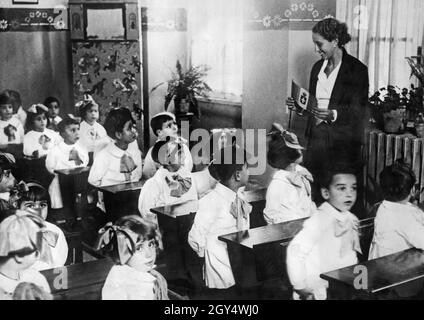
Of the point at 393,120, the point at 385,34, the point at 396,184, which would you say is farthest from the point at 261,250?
the point at 385,34

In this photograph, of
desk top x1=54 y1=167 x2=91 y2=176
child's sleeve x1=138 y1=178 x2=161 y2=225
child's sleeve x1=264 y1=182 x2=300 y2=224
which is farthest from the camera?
desk top x1=54 y1=167 x2=91 y2=176

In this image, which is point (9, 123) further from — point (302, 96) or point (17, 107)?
point (302, 96)

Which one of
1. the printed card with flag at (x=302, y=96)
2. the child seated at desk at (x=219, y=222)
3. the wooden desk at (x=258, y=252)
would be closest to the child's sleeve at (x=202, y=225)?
the child seated at desk at (x=219, y=222)

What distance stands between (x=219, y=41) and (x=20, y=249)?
1634mm

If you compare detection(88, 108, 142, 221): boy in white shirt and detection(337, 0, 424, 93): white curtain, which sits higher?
detection(337, 0, 424, 93): white curtain

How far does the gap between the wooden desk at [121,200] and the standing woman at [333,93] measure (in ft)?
3.27

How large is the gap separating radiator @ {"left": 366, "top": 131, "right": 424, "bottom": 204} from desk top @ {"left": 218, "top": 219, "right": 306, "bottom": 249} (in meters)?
0.77

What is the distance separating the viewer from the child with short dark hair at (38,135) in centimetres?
363

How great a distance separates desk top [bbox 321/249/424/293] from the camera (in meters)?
2.32

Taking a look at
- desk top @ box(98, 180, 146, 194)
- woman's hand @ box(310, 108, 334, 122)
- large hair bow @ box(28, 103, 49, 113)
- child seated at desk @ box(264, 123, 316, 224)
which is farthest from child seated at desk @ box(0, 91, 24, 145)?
woman's hand @ box(310, 108, 334, 122)

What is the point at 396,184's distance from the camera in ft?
9.72

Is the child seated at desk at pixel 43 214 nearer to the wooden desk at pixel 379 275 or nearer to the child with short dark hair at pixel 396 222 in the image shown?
the wooden desk at pixel 379 275

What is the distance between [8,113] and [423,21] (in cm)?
251

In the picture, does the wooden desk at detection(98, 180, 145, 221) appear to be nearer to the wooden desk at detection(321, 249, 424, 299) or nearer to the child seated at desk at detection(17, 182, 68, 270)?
the child seated at desk at detection(17, 182, 68, 270)
